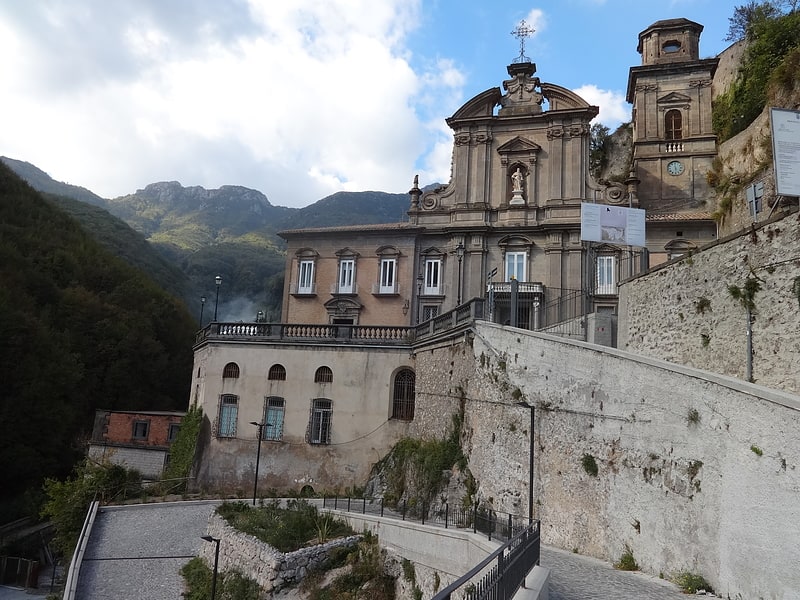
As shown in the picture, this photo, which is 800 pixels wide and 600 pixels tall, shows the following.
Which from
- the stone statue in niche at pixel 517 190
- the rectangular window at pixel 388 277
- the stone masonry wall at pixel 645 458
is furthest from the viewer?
the rectangular window at pixel 388 277

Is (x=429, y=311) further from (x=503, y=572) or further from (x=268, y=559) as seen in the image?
(x=503, y=572)

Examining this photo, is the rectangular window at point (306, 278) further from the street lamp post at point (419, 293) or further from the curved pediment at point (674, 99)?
the curved pediment at point (674, 99)

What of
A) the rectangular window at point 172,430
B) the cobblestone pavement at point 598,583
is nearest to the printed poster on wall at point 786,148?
the cobblestone pavement at point 598,583

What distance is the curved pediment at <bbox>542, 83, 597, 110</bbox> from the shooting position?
112 ft

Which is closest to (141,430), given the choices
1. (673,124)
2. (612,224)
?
(612,224)

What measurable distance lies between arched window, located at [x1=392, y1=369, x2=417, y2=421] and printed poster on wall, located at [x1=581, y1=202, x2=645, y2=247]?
10722mm

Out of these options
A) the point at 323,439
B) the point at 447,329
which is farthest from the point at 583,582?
the point at 323,439

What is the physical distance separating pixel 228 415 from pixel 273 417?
2.42 meters

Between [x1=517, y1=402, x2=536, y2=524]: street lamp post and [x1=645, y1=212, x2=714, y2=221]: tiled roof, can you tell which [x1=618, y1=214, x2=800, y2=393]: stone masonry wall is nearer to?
[x1=517, y1=402, x2=536, y2=524]: street lamp post

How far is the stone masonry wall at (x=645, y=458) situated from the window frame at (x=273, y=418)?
1161 cm

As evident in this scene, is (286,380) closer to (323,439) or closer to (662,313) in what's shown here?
(323,439)

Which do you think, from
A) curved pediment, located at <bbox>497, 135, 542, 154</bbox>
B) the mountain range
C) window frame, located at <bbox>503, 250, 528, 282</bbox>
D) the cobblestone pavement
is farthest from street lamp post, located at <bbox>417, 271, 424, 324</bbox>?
the mountain range

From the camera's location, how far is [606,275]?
107 feet

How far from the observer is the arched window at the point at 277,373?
1176 inches
